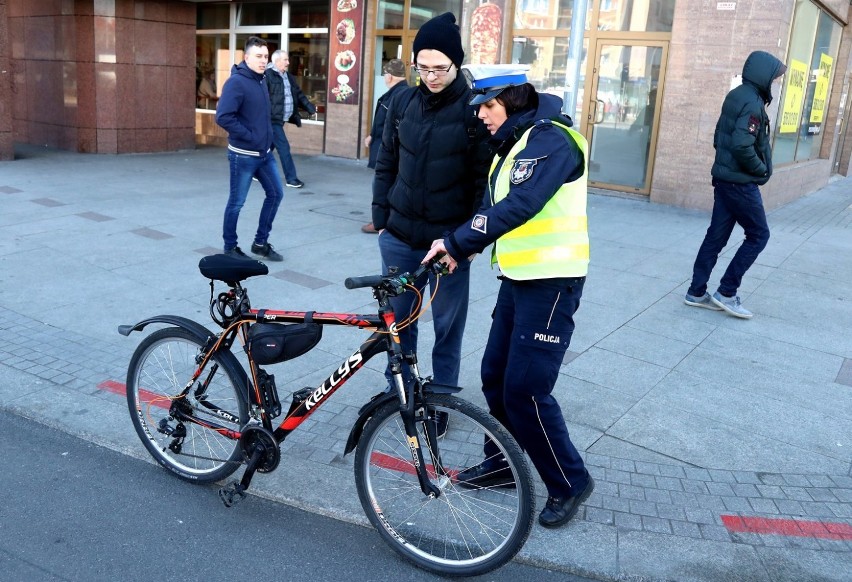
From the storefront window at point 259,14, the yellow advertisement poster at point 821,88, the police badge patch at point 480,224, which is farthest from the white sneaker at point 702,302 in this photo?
the storefront window at point 259,14

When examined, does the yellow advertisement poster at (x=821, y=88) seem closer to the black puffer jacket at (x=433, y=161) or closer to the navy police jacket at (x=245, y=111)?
the navy police jacket at (x=245, y=111)

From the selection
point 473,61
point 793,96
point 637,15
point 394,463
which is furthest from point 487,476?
point 793,96

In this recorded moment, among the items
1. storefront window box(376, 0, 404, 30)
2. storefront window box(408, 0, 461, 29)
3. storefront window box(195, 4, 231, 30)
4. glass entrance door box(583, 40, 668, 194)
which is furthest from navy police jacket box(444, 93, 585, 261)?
storefront window box(195, 4, 231, 30)

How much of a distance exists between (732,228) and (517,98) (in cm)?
401

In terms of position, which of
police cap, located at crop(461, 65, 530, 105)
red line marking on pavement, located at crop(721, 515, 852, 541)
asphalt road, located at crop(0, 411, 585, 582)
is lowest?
asphalt road, located at crop(0, 411, 585, 582)

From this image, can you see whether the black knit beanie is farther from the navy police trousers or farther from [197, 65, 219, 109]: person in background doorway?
[197, 65, 219, 109]: person in background doorway

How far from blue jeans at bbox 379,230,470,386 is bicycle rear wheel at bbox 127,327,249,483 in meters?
0.98

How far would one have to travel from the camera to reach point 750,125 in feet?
20.3

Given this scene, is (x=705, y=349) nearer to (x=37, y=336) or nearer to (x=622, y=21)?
(x=37, y=336)

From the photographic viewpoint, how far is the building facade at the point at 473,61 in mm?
11281

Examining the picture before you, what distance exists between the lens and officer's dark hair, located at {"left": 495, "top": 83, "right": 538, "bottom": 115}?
3.15 m

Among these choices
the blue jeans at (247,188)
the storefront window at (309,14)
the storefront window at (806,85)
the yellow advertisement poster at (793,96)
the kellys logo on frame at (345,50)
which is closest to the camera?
the blue jeans at (247,188)

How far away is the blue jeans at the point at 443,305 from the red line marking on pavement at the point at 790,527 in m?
1.51

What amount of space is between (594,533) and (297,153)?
545 inches
